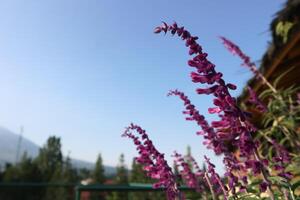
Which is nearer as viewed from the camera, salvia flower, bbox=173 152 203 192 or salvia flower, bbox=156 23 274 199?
salvia flower, bbox=156 23 274 199

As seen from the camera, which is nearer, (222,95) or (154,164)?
(222,95)

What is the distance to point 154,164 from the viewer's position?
8.16ft

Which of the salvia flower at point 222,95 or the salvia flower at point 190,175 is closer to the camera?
the salvia flower at point 222,95

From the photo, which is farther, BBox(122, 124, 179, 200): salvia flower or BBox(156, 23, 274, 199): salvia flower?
BBox(122, 124, 179, 200): salvia flower

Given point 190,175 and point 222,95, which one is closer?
point 222,95

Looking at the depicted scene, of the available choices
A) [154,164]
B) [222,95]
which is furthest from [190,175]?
[222,95]

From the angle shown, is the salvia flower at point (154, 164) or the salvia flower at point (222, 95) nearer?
the salvia flower at point (222, 95)

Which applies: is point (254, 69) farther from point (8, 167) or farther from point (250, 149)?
point (8, 167)

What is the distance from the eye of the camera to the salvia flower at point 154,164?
2.24m

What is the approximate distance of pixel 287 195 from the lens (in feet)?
6.09

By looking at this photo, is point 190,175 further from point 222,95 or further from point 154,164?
point 222,95

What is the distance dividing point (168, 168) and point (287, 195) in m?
0.75

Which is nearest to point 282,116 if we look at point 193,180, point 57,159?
point 193,180

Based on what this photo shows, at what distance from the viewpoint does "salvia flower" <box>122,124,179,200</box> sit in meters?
2.24
